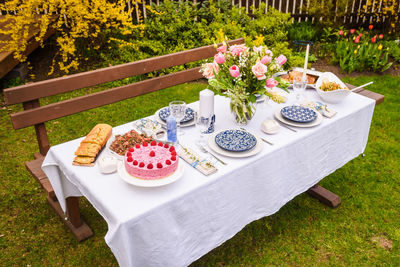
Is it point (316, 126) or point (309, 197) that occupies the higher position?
point (316, 126)

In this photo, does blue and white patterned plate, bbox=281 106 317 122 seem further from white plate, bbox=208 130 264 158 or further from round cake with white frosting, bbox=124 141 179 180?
round cake with white frosting, bbox=124 141 179 180

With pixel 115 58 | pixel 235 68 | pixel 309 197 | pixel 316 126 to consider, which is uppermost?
pixel 235 68

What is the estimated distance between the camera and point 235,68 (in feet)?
7.50

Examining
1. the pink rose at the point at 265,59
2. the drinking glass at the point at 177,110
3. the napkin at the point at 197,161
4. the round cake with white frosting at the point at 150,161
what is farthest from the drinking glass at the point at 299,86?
the round cake with white frosting at the point at 150,161

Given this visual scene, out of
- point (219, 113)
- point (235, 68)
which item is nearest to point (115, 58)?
point (219, 113)

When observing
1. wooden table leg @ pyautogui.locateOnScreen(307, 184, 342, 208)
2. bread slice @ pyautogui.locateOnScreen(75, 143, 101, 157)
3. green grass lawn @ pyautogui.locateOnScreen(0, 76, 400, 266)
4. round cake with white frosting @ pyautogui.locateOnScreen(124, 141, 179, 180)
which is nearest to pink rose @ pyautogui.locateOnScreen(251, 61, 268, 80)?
round cake with white frosting @ pyautogui.locateOnScreen(124, 141, 179, 180)

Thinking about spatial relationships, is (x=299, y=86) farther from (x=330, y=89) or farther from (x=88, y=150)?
(x=88, y=150)

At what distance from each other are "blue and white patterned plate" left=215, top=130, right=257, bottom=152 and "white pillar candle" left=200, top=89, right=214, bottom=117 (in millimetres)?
182

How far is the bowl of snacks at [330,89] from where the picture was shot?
281 cm

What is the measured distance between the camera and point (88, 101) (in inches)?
125

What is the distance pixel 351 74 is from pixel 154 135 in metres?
4.77

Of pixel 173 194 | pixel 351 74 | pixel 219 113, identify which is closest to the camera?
pixel 173 194

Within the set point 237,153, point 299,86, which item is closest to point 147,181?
point 237,153

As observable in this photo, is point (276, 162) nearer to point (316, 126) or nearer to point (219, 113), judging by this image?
point (316, 126)
